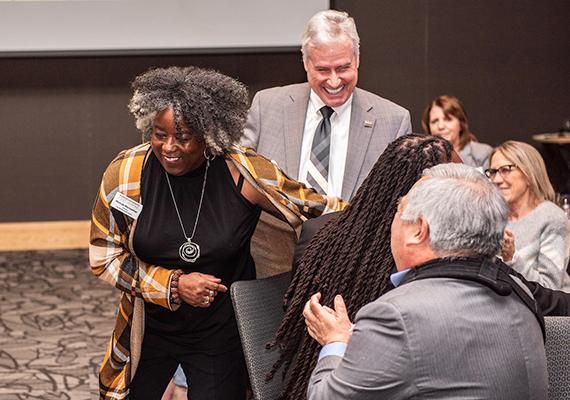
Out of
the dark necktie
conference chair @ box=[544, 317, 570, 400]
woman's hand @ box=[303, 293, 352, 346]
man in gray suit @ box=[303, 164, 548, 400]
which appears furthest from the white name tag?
conference chair @ box=[544, 317, 570, 400]

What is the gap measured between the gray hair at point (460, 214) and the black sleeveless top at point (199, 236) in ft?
3.22

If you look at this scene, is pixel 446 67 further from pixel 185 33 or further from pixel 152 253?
pixel 152 253

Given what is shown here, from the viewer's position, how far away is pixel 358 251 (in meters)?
2.45

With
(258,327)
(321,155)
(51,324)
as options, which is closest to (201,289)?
(258,327)

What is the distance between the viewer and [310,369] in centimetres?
251

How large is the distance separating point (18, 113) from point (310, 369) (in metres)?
5.43

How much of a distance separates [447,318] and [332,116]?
1956 mm

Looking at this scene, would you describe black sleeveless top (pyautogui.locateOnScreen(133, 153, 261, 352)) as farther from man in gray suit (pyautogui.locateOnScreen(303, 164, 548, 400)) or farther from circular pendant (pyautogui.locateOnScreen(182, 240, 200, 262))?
man in gray suit (pyautogui.locateOnScreen(303, 164, 548, 400))

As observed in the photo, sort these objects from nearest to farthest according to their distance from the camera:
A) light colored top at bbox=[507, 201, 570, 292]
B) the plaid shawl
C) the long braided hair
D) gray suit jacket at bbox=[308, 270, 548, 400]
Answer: gray suit jacket at bbox=[308, 270, 548, 400] → the long braided hair → the plaid shawl → light colored top at bbox=[507, 201, 570, 292]

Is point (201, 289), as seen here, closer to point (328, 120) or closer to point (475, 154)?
point (328, 120)

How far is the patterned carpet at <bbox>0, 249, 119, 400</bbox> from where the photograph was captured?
15.5ft

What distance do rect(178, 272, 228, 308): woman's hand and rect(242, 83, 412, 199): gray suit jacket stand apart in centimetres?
98

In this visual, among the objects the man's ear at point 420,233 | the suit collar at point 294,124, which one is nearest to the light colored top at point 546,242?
the suit collar at point 294,124

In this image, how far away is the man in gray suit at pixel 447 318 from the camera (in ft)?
6.40
